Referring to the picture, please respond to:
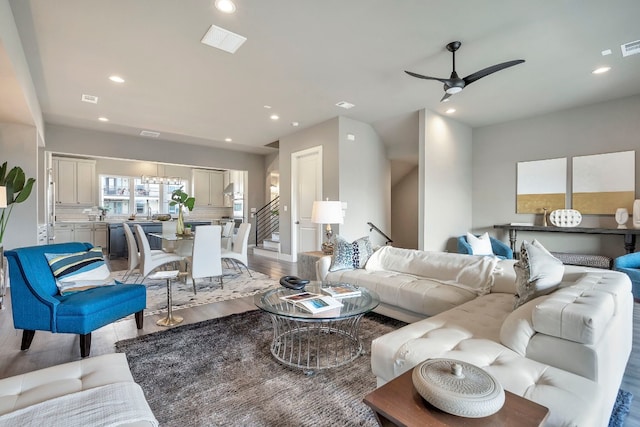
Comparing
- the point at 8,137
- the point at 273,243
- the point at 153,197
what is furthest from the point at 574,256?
the point at 153,197

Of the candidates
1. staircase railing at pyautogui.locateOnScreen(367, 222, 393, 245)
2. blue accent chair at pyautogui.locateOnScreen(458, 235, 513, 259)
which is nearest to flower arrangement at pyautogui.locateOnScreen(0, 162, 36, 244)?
staircase railing at pyautogui.locateOnScreen(367, 222, 393, 245)

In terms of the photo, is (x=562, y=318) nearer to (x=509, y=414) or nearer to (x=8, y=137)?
(x=509, y=414)

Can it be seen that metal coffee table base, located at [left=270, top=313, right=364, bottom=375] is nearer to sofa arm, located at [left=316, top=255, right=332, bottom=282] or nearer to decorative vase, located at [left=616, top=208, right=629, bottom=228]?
sofa arm, located at [left=316, top=255, right=332, bottom=282]

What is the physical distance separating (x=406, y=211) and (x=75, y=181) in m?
8.87

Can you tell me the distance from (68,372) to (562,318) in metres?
2.35

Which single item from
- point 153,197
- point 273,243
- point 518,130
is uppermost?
point 518,130

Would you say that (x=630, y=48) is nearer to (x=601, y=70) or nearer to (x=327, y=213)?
(x=601, y=70)

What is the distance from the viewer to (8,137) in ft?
15.0

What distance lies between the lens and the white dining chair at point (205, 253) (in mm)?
4000

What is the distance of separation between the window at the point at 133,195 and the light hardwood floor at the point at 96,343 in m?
5.51

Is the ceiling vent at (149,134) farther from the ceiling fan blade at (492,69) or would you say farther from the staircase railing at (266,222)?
the ceiling fan blade at (492,69)

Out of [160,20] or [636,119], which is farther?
[636,119]

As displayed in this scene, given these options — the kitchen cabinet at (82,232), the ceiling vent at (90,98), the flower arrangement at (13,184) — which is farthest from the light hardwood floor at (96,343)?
the kitchen cabinet at (82,232)

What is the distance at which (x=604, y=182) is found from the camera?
489cm
